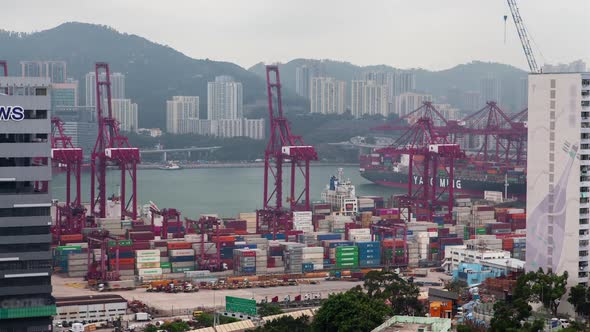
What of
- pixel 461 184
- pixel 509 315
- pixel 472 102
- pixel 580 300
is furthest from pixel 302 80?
pixel 509 315

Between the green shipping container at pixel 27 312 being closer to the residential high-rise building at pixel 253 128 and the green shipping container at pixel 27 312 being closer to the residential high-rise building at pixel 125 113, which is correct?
the residential high-rise building at pixel 125 113

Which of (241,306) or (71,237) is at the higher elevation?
(71,237)

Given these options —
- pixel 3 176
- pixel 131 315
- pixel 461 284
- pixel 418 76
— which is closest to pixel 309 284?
pixel 461 284

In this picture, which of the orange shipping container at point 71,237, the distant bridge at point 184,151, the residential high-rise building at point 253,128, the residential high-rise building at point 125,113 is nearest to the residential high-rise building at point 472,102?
the residential high-rise building at point 253,128

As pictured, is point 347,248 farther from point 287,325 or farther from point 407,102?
point 407,102

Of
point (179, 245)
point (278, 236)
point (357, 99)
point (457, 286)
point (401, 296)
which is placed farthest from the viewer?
point (357, 99)

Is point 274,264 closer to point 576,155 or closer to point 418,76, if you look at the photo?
point 576,155
